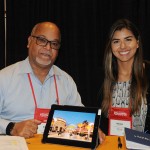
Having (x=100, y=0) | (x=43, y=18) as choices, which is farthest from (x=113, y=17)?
(x=43, y=18)

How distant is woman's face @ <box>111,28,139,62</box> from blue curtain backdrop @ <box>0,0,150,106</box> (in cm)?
71

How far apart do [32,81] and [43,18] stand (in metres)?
1.29

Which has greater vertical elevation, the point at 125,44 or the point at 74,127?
the point at 125,44

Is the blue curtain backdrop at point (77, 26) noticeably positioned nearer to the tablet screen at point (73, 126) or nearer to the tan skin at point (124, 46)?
the tan skin at point (124, 46)

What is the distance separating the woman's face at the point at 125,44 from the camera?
2572 millimetres

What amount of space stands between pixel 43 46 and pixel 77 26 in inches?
41.5

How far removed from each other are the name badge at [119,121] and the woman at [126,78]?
18cm

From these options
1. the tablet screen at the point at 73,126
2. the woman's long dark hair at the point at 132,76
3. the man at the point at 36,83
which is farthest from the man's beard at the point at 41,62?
the tablet screen at the point at 73,126

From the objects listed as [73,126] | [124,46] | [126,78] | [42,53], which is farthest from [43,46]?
[73,126]

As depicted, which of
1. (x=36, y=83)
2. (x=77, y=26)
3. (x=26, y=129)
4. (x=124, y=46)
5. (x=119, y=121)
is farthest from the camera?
(x=77, y=26)

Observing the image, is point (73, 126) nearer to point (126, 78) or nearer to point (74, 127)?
point (74, 127)

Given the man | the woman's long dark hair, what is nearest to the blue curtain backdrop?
the woman's long dark hair

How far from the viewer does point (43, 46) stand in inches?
95.5

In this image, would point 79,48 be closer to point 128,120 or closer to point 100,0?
point 100,0
